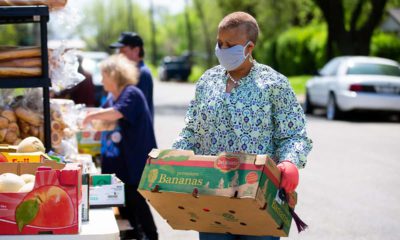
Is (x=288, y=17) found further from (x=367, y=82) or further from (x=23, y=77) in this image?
(x=23, y=77)

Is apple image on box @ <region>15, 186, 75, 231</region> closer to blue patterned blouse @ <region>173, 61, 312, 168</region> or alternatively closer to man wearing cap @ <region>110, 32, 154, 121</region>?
blue patterned blouse @ <region>173, 61, 312, 168</region>

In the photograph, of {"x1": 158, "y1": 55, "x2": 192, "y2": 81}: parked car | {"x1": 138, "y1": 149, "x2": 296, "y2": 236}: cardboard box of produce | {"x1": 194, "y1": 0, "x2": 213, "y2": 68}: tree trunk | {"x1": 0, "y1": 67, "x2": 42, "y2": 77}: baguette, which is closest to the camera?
{"x1": 138, "y1": 149, "x2": 296, "y2": 236}: cardboard box of produce

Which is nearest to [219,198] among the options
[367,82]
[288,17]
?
[367,82]

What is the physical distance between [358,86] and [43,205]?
16213 mm

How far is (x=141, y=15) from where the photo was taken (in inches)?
5704

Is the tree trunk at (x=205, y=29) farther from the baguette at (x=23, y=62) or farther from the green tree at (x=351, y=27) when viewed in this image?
the baguette at (x=23, y=62)

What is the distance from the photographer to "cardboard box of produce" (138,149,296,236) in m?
3.58

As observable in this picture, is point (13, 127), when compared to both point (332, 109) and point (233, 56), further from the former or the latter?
point (332, 109)

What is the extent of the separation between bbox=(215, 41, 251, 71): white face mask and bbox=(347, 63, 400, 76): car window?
16388 millimetres

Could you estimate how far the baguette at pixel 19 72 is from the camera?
17.2ft

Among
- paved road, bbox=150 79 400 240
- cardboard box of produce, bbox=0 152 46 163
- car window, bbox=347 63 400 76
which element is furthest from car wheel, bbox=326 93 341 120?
cardboard box of produce, bbox=0 152 46 163

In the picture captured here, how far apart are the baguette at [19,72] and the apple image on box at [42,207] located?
174 centimetres

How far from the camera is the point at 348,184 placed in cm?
1102

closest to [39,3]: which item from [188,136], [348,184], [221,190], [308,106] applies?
[188,136]
